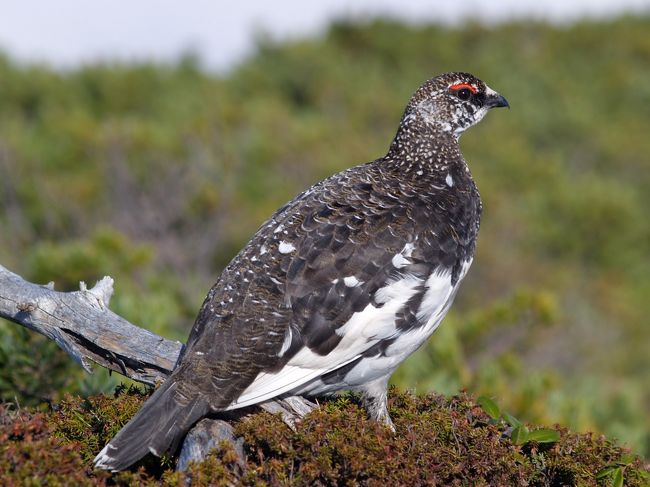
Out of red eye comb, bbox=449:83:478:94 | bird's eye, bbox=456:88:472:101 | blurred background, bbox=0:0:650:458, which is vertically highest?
red eye comb, bbox=449:83:478:94

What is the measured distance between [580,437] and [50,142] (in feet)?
42.1

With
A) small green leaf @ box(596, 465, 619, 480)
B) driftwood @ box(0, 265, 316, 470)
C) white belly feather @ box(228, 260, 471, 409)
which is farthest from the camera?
driftwood @ box(0, 265, 316, 470)

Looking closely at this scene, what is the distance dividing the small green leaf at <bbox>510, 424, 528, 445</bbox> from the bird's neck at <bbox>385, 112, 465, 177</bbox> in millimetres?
1499

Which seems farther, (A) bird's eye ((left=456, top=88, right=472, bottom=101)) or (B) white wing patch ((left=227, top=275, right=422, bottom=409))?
(A) bird's eye ((left=456, top=88, right=472, bottom=101))

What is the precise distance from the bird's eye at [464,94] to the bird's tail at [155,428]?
2.44 m

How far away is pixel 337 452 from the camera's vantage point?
11.2ft

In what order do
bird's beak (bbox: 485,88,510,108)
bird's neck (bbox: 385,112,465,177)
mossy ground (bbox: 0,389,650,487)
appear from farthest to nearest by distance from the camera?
bird's beak (bbox: 485,88,510,108) < bird's neck (bbox: 385,112,465,177) < mossy ground (bbox: 0,389,650,487)

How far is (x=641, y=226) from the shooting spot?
1784 centimetres

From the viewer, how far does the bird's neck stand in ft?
15.3

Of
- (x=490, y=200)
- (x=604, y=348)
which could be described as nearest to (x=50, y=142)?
(x=490, y=200)

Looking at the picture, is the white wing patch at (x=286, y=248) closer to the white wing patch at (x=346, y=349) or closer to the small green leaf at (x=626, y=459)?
the white wing patch at (x=346, y=349)

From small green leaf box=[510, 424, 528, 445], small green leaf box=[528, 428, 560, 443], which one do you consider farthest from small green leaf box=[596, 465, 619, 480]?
small green leaf box=[510, 424, 528, 445]

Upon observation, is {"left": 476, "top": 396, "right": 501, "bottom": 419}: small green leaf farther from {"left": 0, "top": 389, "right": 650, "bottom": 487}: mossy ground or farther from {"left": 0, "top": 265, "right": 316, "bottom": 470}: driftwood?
{"left": 0, "top": 265, "right": 316, "bottom": 470}: driftwood

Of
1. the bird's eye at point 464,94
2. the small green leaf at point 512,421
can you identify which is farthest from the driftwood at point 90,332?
the bird's eye at point 464,94
